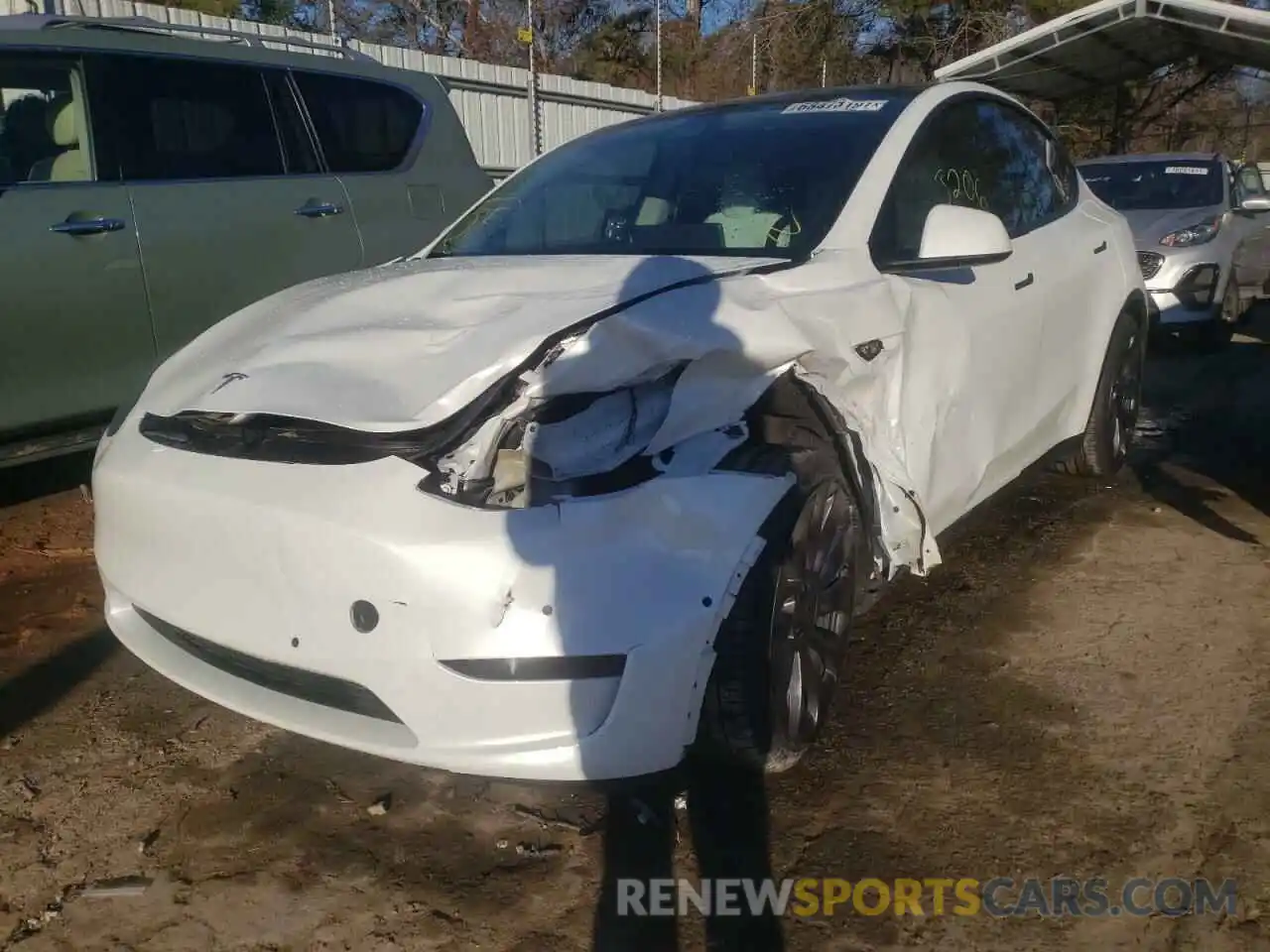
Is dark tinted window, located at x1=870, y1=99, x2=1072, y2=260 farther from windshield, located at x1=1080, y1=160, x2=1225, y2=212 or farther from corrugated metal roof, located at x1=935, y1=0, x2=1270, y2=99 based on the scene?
corrugated metal roof, located at x1=935, y1=0, x2=1270, y2=99

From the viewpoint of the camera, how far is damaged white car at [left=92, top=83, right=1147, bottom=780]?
7.09ft

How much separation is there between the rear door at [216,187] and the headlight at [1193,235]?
20.9 ft

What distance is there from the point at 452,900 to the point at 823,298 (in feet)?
5.35

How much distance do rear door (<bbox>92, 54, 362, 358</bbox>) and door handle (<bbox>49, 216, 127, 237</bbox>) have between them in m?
0.10

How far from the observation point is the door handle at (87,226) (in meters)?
4.07

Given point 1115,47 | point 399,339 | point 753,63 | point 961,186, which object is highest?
point 1115,47

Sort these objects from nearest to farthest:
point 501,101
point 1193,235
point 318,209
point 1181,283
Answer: point 318,209 < point 1181,283 < point 1193,235 < point 501,101

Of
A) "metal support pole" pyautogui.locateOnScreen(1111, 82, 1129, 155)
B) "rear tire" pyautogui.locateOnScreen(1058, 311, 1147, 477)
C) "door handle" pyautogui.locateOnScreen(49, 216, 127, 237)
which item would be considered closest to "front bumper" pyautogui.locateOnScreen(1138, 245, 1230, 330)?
"rear tire" pyautogui.locateOnScreen(1058, 311, 1147, 477)

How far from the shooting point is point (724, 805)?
8.50 feet

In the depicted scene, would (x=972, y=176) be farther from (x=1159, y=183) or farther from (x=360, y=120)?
(x=1159, y=183)

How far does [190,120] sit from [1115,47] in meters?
11.7

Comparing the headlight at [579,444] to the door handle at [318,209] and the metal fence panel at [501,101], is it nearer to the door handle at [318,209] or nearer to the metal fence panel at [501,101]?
the door handle at [318,209]

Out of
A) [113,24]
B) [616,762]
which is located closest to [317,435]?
[616,762]

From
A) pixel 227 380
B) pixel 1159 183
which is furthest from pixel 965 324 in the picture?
pixel 1159 183
